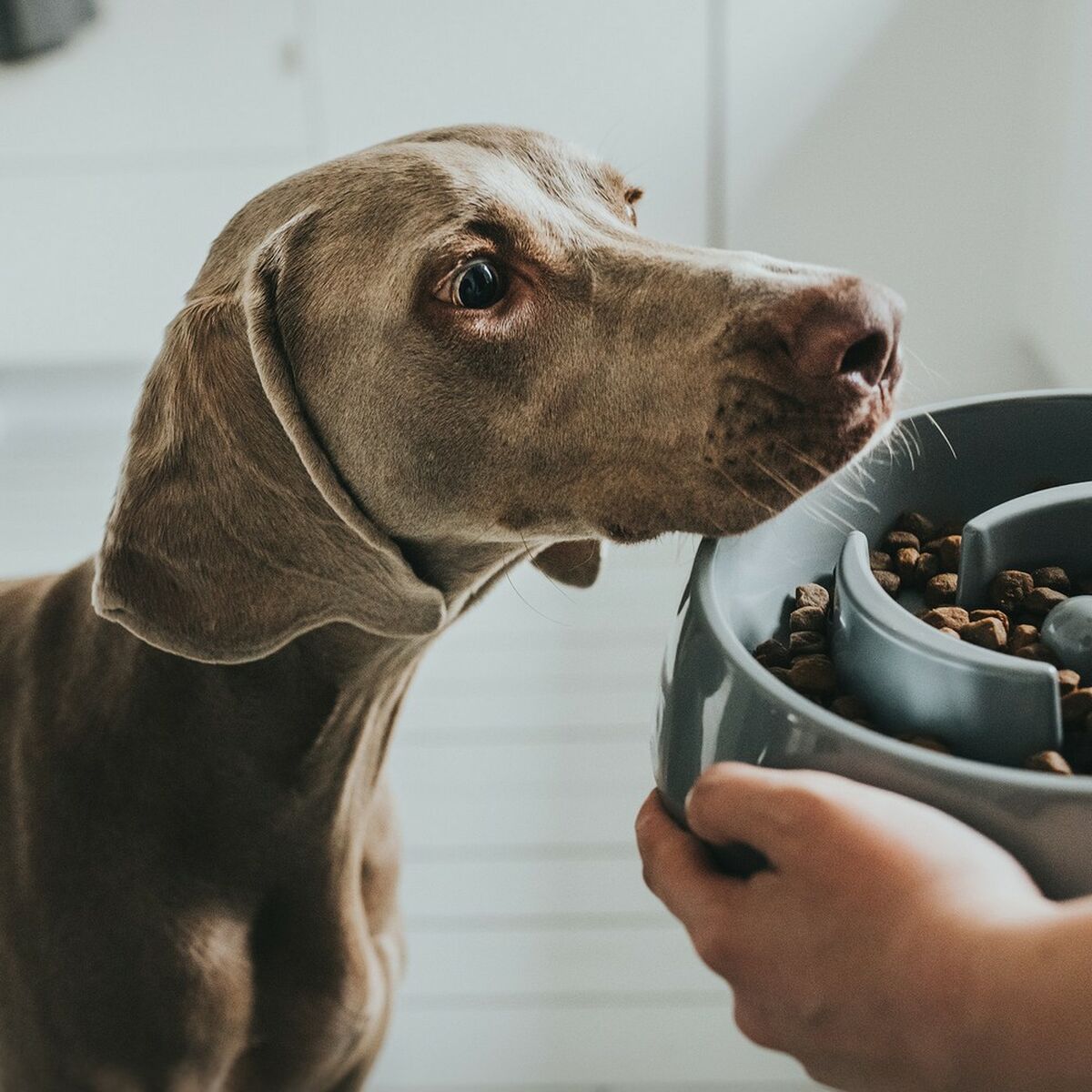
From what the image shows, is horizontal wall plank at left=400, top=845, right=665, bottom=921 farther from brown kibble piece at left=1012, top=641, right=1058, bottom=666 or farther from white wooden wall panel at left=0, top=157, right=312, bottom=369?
white wooden wall panel at left=0, top=157, right=312, bottom=369

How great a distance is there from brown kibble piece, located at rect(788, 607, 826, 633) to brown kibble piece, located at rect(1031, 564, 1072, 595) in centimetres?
15

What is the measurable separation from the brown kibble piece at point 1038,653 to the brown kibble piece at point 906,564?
4.9 inches

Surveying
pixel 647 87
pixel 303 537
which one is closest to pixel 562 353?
pixel 303 537

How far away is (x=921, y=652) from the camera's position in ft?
2.48

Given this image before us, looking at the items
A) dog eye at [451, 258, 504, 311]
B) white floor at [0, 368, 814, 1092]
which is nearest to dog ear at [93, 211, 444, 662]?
dog eye at [451, 258, 504, 311]

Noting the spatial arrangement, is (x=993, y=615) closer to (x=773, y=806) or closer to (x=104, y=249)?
(x=773, y=806)

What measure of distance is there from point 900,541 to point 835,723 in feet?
1.00

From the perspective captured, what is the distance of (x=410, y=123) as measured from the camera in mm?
3869

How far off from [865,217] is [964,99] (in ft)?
1.38

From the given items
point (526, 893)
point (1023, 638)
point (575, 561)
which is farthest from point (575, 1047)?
point (1023, 638)

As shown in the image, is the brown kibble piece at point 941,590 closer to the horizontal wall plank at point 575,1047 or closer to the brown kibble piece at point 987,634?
the brown kibble piece at point 987,634

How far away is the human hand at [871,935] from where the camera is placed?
605mm

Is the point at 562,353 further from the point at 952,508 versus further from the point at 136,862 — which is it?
the point at 136,862

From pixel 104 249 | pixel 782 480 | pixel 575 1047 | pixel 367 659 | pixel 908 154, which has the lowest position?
pixel 575 1047
